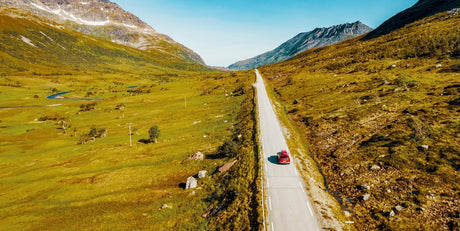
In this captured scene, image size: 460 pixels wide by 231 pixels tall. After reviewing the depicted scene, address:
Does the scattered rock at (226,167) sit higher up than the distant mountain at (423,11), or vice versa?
the distant mountain at (423,11)

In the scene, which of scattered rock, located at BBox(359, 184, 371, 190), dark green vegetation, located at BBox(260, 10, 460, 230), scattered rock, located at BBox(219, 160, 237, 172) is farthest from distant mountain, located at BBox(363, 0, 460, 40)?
scattered rock, located at BBox(219, 160, 237, 172)

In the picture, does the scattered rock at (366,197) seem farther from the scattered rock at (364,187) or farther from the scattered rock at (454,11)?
the scattered rock at (454,11)

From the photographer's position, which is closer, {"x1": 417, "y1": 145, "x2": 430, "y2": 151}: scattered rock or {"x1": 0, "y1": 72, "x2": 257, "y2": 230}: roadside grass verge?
{"x1": 417, "y1": 145, "x2": 430, "y2": 151}: scattered rock

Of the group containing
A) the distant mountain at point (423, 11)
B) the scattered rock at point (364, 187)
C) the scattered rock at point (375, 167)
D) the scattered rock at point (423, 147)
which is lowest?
the scattered rock at point (364, 187)

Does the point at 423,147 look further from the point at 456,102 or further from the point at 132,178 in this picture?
the point at 132,178

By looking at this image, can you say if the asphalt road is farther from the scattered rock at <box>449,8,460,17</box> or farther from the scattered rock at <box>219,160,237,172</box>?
the scattered rock at <box>449,8,460,17</box>

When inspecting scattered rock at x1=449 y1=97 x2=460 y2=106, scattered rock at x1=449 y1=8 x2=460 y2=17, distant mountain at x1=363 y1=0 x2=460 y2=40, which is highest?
distant mountain at x1=363 y1=0 x2=460 y2=40

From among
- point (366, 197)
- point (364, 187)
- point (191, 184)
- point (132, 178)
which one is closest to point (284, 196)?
point (366, 197)

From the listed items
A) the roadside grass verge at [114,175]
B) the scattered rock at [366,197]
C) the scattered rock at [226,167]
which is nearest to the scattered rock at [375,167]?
the scattered rock at [366,197]
